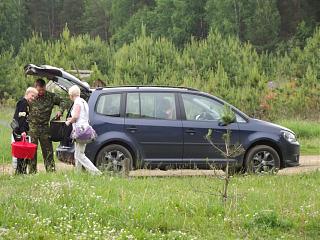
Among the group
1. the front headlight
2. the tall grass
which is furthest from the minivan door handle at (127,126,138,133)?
the tall grass

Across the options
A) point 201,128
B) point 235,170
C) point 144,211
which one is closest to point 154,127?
point 201,128

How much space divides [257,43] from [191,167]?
208 feet

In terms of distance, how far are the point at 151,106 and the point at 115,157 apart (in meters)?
1.28

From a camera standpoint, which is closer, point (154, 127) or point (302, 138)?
point (154, 127)

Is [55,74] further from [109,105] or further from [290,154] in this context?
[290,154]

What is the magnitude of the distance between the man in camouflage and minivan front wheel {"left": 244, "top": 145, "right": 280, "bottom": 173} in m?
3.88

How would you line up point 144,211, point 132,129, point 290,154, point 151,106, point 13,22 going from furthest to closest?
point 13,22
point 290,154
point 151,106
point 132,129
point 144,211

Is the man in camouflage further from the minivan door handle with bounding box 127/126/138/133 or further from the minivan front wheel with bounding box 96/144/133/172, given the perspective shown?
the minivan door handle with bounding box 127/126/138/133

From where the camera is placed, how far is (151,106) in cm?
1207

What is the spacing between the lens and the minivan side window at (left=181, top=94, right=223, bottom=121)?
12.1 metres

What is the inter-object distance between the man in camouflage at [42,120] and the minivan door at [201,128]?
2.55m

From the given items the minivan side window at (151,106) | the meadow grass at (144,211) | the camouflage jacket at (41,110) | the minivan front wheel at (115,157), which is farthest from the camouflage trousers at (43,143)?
the meadow grass at (144,211)

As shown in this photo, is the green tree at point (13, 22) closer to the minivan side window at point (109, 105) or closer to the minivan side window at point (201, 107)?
the minivan side window at point (109, 105)

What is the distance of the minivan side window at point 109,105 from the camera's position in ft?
38.7
